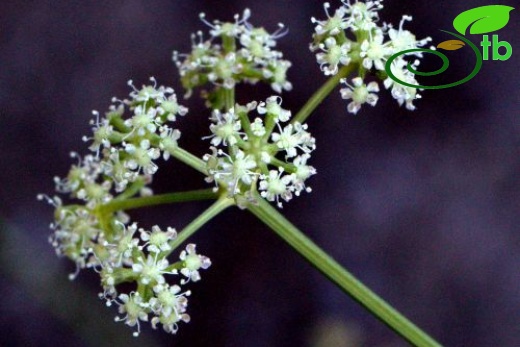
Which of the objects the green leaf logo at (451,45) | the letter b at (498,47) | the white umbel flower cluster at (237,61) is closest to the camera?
the white umbel flower cluster at (237,61)

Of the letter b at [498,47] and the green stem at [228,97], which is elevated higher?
the letter b at [498,47]

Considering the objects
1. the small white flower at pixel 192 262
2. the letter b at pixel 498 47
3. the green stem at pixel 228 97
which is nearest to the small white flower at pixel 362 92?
the green stem at pixel 228 97

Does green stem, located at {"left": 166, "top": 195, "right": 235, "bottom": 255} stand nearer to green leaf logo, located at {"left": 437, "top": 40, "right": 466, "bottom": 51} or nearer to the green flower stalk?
the green flower stalk

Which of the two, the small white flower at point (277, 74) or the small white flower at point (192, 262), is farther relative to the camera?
the small white flower at point (277, 74)

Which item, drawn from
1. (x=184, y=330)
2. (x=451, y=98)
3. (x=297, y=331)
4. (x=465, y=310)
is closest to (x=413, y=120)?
(x=451, y=98)

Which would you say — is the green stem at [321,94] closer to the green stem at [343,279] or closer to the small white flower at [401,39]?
the small white flower at [401,39]

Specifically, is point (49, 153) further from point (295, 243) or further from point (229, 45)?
point (295, 243)

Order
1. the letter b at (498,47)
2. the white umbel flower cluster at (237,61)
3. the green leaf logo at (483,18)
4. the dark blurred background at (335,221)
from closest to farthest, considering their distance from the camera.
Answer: the white umbel flower cluster at (237,61), the green leaf logo at (483,18), the letter b at (498,47), the dark blurred background at (335,221)
